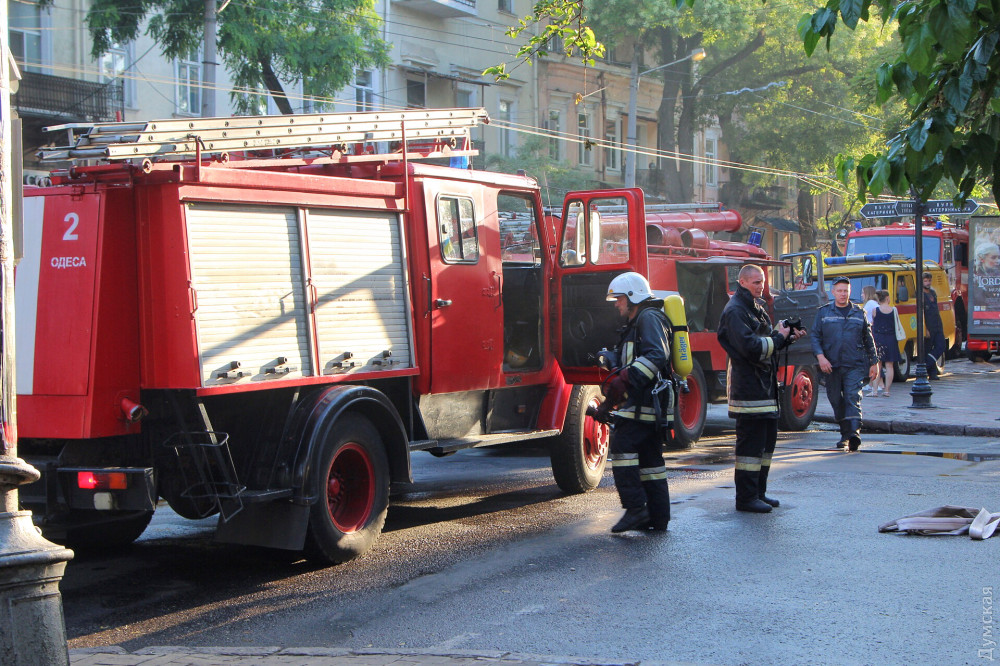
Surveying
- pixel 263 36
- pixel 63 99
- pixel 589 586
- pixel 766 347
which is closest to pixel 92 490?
pixel 589 586

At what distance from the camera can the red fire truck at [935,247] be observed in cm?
2777

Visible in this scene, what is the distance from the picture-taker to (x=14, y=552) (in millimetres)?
3521

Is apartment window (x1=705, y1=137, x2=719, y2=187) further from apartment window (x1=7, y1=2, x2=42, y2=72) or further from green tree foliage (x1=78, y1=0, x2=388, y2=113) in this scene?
apartment window (x1=7, y1=2, x2=42, y2=72)

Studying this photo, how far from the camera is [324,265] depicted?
7117 mm

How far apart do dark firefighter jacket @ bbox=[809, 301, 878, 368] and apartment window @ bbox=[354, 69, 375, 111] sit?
17.9 meters

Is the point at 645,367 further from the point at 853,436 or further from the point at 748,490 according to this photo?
the point at 853,436

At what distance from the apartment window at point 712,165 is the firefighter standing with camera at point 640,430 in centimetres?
3922

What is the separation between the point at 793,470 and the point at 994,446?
12.4 feet

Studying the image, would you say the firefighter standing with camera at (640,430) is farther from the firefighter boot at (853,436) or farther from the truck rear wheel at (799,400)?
the truck rear wheel at (799,400)

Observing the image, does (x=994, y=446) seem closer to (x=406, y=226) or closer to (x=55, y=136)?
(x=406, y=226)

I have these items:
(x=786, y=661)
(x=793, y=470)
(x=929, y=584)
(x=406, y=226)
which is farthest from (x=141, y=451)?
(x=793, y=470)

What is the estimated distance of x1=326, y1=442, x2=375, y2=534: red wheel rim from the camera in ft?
23.4

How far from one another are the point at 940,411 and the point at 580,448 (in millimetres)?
9122

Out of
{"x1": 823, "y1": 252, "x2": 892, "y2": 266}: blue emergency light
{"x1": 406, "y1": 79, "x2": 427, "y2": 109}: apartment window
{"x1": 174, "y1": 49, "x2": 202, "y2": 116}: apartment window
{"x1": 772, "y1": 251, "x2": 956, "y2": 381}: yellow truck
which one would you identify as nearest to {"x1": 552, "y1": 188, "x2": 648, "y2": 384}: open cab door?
{"x1": 772, "y1": 251, "x2": 956, "y2": 381}: yellow truck
